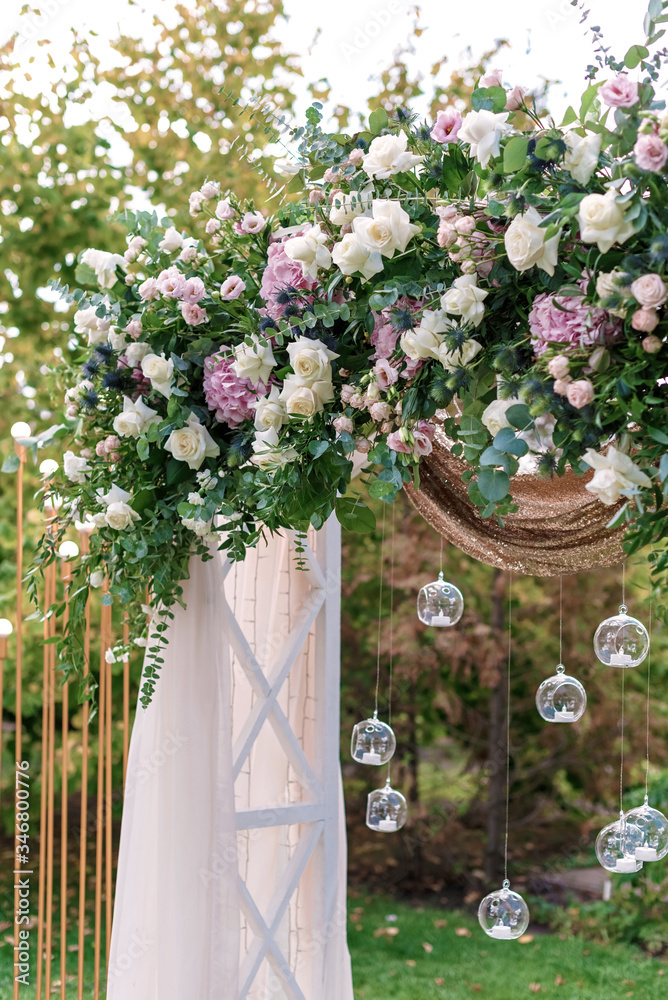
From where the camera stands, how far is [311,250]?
166 cm

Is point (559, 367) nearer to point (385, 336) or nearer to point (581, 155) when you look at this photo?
point (581, 155)

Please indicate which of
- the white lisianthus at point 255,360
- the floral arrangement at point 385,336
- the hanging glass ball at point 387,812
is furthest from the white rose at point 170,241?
the hanging glass ball at point 387,812

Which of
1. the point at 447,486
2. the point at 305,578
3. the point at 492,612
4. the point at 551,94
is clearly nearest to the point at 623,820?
the point at 447,486

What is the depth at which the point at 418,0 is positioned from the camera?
4.75 meters

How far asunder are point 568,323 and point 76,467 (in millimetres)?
1294

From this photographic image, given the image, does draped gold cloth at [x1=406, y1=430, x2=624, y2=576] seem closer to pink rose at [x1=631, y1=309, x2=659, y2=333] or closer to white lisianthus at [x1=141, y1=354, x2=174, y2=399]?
white lisianthus at [x1=141, y1=354, x2=174, y2=399]

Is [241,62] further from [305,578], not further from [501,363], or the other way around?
[501,363]

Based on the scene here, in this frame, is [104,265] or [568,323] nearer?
[568,323]

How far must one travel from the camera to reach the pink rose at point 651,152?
1.20 metres

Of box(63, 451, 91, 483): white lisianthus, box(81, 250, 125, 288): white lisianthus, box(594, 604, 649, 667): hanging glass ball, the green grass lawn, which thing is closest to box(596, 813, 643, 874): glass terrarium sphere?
box(594, 604, 649, 667): hanging glass ball

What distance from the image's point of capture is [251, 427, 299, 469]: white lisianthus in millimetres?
1742

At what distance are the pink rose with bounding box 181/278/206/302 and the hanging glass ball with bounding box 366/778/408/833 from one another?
138 centimetres

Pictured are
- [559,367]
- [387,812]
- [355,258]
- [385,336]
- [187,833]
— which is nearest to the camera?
[559,367]

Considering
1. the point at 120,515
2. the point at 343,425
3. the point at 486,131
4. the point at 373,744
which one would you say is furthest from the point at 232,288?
the point at 373,744
